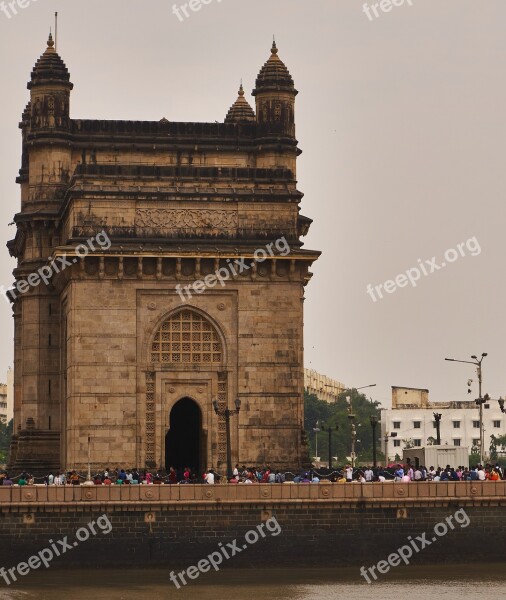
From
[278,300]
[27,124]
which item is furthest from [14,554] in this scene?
[27,124]

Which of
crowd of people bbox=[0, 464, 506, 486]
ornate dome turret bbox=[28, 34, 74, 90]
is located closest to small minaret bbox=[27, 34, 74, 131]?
ornate dome turret bbox=[28, 34, 74, 90]

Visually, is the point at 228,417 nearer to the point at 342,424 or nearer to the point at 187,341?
the point at 187,341

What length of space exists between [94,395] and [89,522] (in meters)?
9.77

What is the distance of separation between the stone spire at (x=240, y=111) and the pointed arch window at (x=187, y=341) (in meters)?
16.3

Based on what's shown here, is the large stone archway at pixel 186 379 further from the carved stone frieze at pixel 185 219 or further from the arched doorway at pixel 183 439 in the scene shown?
the arched doorway at pixel 183 439

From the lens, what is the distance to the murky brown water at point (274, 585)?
50906 mm

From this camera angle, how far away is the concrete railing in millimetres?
54531

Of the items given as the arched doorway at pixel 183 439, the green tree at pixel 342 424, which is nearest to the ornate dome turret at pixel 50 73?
the arched doorway at pixel 183 439

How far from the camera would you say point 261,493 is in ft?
181

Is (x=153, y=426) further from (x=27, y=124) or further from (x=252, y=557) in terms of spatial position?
(x=27, y=124)

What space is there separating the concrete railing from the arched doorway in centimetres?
1294

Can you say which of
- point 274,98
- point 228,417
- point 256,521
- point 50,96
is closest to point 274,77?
point 274,98

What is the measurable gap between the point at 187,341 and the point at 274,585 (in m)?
14.0

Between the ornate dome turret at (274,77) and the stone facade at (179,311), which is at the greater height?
the ornate dome turret at (274,77)
